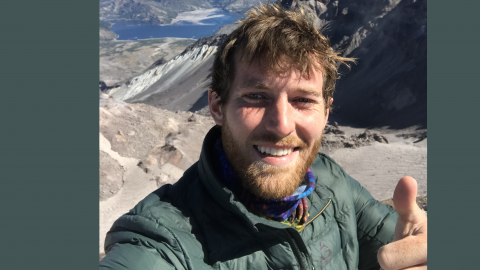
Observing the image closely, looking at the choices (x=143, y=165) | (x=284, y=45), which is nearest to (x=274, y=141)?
(x=284, y=45)

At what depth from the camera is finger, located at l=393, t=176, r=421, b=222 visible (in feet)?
5.77

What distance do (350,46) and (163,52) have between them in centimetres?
7604

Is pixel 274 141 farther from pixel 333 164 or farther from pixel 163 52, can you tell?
pixel 163 52

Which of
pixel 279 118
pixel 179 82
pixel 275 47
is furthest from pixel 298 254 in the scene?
pixel 179 82

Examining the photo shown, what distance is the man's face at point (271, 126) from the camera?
6.94 ft

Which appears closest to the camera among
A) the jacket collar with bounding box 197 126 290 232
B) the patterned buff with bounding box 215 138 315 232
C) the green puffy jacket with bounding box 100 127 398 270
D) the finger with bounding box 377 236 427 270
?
the finger with bounding box 377 236 427 270

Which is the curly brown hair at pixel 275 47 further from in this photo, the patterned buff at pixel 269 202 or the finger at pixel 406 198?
the finger at pixel 406 198

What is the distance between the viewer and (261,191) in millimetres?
2184

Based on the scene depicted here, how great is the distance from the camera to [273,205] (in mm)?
2271

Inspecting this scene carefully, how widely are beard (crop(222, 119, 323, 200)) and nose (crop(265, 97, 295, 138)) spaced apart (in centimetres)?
6

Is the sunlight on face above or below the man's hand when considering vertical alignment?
above

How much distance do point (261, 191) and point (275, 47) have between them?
0.82 metres

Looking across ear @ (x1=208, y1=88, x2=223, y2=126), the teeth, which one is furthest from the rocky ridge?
the teeth

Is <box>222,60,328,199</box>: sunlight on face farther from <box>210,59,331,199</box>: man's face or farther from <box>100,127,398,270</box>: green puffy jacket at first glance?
<box>100,127,398,270</box>: green puffy jacket
